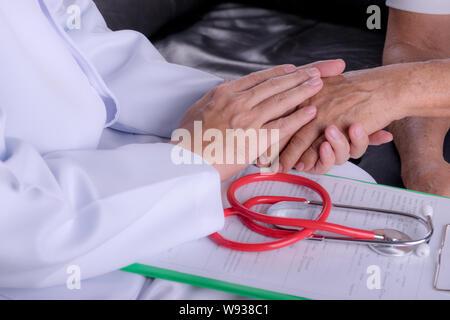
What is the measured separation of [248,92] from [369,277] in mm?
382

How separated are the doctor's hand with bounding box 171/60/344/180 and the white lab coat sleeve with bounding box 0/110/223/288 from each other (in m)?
0.10

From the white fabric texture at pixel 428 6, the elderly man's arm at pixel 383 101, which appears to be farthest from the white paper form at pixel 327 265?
the white fabric texture at pixel 428 6

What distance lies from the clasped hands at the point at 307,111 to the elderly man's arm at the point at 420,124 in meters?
0.22

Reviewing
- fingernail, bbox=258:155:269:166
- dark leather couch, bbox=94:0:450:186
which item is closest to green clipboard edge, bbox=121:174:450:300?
fingernail, bbox=258:155:269:166

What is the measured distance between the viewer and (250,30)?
1.75m

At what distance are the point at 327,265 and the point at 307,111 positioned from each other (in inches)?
12.9

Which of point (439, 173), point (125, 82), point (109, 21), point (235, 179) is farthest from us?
point (109, 21)

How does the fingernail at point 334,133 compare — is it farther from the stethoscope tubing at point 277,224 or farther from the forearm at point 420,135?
the forearm at point 420,135

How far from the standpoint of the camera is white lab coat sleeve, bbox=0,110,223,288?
67 cm

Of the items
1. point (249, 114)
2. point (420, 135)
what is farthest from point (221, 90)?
point (420, 135)
